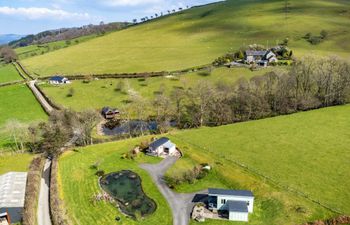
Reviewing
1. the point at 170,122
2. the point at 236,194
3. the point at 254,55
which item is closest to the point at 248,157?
the point at 236,194

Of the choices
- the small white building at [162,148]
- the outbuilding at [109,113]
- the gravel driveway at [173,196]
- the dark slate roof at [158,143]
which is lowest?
the gravel driveway at [173,196]

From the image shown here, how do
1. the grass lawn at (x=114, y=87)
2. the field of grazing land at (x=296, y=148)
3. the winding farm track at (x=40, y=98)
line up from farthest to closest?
the grass lawn at (x=114, y=87), the winding farm track at (x=40, y=98), the field of grazing land at (x=296, y=148)

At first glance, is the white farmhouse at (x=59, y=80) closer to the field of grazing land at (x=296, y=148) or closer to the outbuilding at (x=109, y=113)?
the outbuilding at (x=109, y=113)

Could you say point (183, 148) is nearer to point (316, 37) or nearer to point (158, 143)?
point (158, 143)

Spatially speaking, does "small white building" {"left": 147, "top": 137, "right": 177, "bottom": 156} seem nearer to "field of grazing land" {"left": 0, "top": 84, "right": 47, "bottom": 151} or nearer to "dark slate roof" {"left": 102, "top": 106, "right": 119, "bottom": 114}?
"dark slate roof" {"left": 102, "top": 106, "right": 119, "bottom": 114}

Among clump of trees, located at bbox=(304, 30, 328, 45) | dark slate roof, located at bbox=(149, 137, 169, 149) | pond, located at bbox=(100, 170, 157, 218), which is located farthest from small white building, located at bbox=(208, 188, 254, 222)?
clump of trees, located at bbox=(304, 30, 328, 45)

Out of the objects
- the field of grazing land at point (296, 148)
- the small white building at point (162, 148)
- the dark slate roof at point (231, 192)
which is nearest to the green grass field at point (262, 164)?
the field of grazing land at point (296, 148)

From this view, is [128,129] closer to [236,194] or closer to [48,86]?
[236,194]
